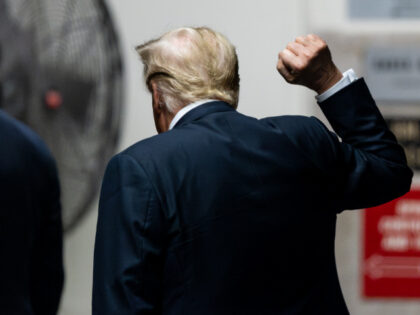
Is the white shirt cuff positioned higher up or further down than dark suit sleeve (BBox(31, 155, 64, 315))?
higher up

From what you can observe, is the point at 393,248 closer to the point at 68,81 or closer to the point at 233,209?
the point at 68,81

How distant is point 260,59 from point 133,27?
0.60 metres

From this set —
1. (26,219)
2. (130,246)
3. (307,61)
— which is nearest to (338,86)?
(307,61)

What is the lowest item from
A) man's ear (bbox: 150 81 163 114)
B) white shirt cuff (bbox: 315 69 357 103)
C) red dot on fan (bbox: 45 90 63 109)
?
red dot on fan (bbox: 45 90 63 109)

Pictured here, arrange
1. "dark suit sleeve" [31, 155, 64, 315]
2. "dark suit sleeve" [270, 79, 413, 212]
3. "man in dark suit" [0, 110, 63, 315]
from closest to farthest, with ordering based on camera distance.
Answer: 1. "dark suit sleeve" [270, 79, 413, 212]
2. "man in dark suit" [0, 110, 63, 315]
3. "dark suit sleeve" [31, 155, 64, 315]

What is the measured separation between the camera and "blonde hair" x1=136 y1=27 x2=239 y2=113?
1586mm

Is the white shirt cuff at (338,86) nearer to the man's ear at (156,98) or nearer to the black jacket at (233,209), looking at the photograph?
the black jacket at (233,209)

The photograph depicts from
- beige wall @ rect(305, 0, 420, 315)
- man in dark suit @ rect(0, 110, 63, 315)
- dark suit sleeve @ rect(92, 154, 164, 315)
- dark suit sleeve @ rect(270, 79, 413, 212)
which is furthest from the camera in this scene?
beige wall @ rect(305, 0, 420, 315)

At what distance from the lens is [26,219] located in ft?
7.39

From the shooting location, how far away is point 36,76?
10.3 ft

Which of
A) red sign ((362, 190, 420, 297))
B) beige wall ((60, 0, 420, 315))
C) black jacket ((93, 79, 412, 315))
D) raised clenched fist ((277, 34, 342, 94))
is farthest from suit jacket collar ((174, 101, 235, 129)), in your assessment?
red sign ((362, 190, 420, 297))

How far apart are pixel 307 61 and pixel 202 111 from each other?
0.22 metres

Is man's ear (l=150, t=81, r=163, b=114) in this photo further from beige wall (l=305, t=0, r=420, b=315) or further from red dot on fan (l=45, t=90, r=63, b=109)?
beige wall (l=305, t=0, r=420, b=315)

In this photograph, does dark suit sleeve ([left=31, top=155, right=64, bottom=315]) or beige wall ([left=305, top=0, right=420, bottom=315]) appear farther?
beige wall ([left=305, top=0, right=420, bottom=315])
